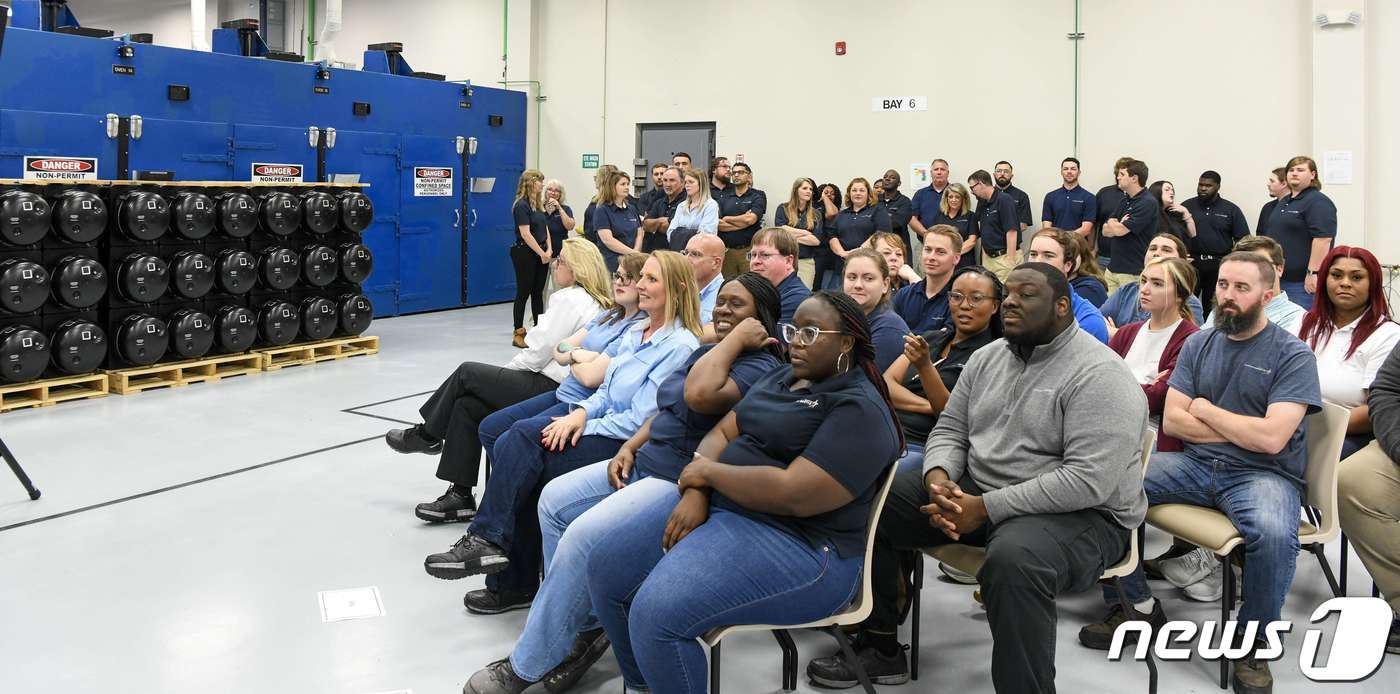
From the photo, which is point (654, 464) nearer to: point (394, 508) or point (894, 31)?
point (394, 508)

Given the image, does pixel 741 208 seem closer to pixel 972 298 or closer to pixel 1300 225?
pixel 1300 225

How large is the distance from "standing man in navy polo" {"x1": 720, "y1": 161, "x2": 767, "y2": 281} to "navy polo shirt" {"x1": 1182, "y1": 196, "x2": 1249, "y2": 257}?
3.88m

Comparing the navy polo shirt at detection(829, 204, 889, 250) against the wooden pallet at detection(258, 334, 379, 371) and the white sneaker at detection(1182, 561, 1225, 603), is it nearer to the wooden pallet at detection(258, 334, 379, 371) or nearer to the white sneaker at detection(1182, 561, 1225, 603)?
the wooden pallet at detection(258, 334, 379, 371)

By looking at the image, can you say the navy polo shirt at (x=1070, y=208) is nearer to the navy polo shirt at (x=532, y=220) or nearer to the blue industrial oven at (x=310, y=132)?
the navy polo shirt at (x=532, y=220)

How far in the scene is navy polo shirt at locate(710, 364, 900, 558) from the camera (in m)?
2.49

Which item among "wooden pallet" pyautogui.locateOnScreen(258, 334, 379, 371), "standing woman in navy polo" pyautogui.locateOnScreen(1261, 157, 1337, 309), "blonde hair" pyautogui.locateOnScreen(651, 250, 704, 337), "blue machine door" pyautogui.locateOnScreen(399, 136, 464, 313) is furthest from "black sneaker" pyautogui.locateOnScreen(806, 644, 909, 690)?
"blue machine door" pyautogui.locateOnScreen(399, 136, 464, 313)

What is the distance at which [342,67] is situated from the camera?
10.8m

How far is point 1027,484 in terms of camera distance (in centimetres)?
279

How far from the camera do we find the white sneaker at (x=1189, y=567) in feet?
12.5

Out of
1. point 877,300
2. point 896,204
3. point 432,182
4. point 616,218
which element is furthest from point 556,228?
point 877,300

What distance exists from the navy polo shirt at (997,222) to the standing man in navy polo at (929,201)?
52 centimetres

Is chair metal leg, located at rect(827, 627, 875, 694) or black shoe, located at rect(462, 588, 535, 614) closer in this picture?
chair metal leg, located at rect(827, 627, 875, 694)

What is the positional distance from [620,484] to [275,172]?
795 cm

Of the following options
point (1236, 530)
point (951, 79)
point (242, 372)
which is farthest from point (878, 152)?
point (1236, 530)
